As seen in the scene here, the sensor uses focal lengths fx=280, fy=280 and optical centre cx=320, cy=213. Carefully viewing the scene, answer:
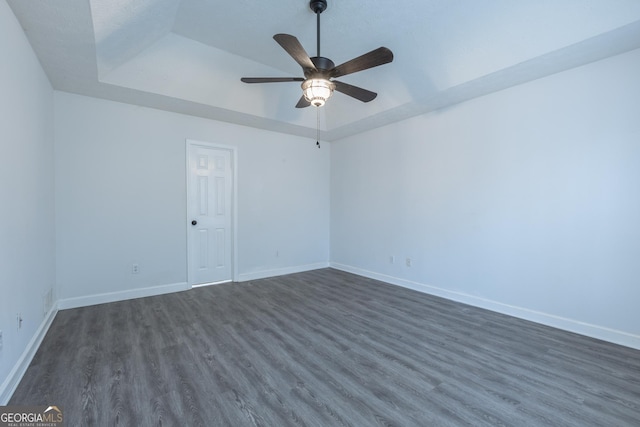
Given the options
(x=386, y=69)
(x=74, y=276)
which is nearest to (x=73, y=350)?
(x=74, y=276)

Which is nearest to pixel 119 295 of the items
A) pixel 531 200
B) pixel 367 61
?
pixel 367 61

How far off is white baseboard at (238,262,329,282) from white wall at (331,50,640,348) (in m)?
1.47

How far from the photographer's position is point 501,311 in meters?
3.34

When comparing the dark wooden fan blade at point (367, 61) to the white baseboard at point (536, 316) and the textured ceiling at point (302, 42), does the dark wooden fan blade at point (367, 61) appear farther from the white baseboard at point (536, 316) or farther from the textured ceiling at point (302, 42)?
the white baseboard at point (536, 316)

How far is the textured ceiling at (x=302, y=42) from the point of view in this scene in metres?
2.25

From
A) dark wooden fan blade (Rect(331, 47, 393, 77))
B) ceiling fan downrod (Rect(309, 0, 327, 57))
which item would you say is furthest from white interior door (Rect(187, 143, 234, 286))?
dark wooden fan blade (Rect(331, 47, 393, 77))

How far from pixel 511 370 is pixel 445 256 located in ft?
6.10

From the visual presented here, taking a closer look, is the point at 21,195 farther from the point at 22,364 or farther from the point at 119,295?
the point at 119,295

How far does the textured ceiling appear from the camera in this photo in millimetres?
2248

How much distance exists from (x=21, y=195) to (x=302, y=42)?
289cm

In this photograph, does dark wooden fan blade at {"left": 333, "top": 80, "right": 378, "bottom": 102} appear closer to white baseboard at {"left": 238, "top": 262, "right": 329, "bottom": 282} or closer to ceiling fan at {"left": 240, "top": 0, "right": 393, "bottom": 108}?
ceiling fan at {"left": 240, "top": 0, "right": 393, "bottom": 108}

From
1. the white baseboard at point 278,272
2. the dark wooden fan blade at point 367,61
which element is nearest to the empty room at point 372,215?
the dark wooden fan blade at point 367,61

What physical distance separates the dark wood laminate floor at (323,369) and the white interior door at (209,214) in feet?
3.41

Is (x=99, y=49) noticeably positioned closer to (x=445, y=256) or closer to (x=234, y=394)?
(x=234, y=394)
